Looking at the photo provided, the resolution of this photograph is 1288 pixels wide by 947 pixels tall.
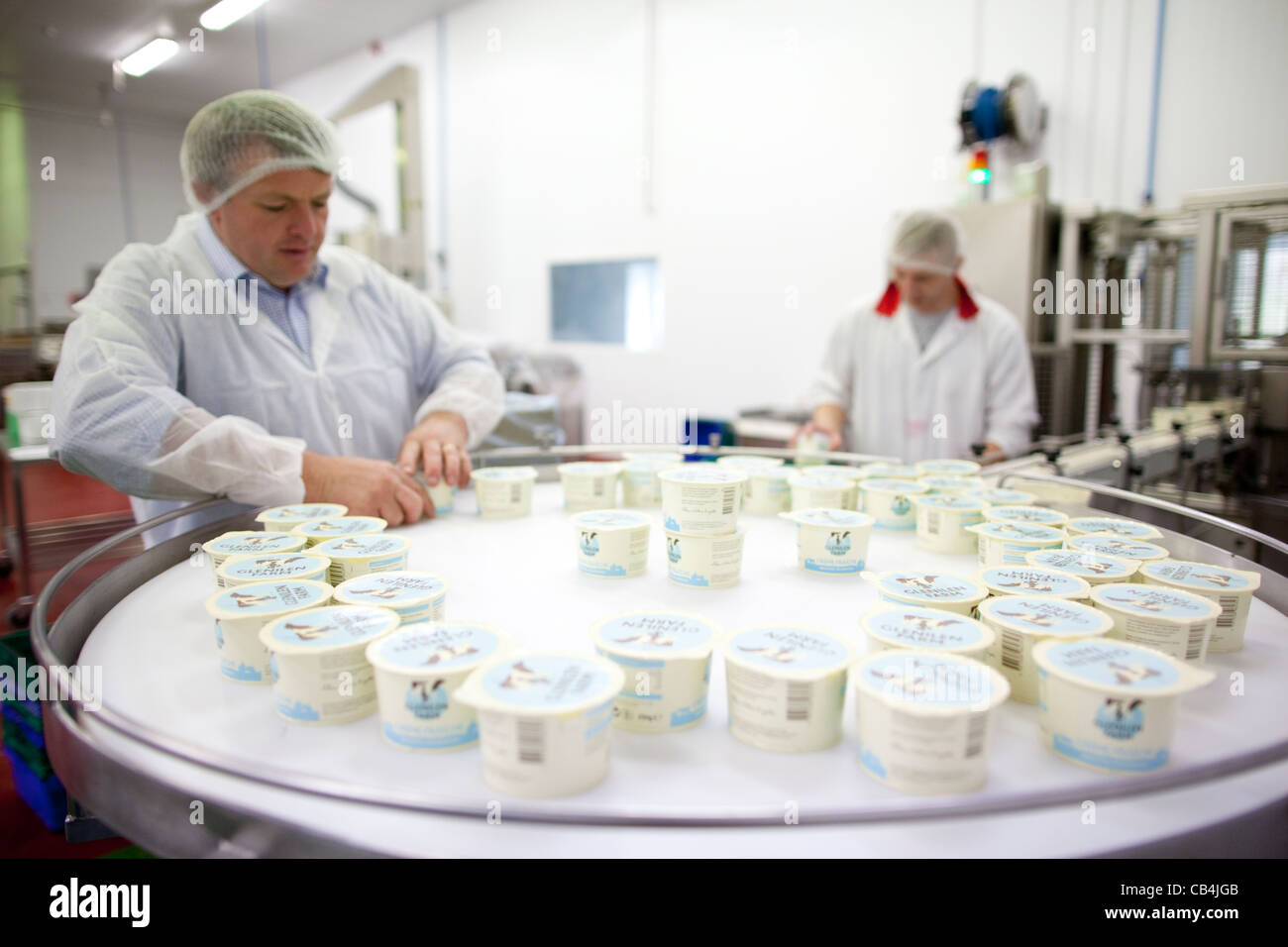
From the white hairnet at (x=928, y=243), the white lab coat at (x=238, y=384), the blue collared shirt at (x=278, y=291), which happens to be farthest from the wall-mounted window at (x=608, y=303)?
the blue collared shirt at (x=278, y=291)

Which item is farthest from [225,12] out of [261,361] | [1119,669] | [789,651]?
[1119,669]

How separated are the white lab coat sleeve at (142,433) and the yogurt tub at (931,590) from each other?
1.11m

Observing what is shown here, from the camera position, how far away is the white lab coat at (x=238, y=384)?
144cm

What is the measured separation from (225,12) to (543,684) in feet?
5.20

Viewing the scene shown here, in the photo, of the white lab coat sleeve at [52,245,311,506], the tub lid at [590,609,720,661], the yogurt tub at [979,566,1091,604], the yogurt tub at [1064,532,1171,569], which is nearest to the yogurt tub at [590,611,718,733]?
the tub lid at [590,609,720,661]

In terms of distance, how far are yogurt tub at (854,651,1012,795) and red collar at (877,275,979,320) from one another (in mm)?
2401

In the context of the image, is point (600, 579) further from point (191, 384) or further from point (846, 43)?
point (846, 43)

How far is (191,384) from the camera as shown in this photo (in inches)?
68.6

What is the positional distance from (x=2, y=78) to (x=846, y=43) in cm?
439

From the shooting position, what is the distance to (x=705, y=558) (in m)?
1.24

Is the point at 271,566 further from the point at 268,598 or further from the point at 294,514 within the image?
the point at 294,514

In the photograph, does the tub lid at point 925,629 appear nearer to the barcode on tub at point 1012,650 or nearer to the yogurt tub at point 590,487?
the barcode on tub at point 1012,650
